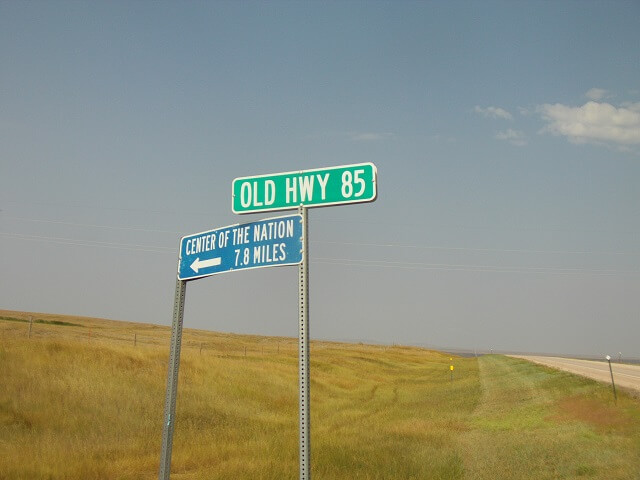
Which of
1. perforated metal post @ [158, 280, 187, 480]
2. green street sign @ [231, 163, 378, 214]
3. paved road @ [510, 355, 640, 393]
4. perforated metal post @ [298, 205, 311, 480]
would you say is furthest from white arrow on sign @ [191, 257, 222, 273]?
paved road @ [510, 355, 640, 393]

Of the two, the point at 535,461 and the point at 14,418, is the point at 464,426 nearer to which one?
the point at 535,461

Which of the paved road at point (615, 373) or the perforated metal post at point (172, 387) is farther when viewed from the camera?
the paved road at point (615, 373)

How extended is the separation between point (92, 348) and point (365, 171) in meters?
22.6

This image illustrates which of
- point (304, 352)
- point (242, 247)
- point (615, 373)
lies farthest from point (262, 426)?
point (615, 373)

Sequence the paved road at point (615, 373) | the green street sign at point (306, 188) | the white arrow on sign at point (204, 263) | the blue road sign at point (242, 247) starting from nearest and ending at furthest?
the green street sign at point (306, 188) < the blue road sign at point (242, 247) < the white arrow on sign at point (204, 263) < the paved road at point (615, 373)

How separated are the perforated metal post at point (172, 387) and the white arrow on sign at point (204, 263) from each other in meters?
0.39

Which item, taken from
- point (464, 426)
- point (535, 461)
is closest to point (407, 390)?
point (464, 426)

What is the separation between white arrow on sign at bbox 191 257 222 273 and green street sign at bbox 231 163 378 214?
27.4 inches

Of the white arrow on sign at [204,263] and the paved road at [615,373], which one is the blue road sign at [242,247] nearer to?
the white arrow on sign at [204,263]

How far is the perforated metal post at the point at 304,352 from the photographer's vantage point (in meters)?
4.42

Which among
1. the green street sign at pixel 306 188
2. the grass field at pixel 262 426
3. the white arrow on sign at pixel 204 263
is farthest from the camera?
the grass field at pixel 262 426

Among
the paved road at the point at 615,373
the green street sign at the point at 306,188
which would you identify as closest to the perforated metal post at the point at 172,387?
the green street sign at the point at 306,188

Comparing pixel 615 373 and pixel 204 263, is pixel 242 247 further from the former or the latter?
pixel 615 373

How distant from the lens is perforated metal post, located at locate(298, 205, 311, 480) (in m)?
4.42
